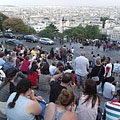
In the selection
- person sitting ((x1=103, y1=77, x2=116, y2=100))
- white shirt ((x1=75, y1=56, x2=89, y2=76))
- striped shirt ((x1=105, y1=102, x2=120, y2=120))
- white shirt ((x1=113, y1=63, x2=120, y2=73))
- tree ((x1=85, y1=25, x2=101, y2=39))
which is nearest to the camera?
striped shirt ((x1=105, y1=102, x2=120, y2=120))

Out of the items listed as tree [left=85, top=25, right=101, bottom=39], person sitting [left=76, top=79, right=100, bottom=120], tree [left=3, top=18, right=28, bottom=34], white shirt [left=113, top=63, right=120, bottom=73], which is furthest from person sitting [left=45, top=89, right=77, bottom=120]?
tree [left=85, top=25, right=101, bottom=39]

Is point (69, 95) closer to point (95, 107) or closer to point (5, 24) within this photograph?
point (95, 107)

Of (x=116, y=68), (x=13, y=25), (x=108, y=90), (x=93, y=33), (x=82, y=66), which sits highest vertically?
(x=82, y=66)

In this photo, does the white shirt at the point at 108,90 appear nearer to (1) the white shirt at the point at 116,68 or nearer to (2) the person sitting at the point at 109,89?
(2) the person sitting at the point at 109,89

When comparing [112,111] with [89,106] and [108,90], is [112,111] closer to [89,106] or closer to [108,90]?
[89,106]

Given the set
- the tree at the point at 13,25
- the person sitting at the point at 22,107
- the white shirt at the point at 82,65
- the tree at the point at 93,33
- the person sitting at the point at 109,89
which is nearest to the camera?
the person sitting at the point at 22,107

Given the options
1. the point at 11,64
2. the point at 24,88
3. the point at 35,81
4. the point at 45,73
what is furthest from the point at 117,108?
the point at 11,64

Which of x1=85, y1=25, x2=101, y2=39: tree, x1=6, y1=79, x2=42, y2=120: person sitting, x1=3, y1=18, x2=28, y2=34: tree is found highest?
x1=6, y1=79, x2=42, y2=120: person sitting

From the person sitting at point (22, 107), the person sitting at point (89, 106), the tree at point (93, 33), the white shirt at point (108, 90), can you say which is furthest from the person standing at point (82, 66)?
the tree at point (93, 33)

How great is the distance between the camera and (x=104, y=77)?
19.3ft

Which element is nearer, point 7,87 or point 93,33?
point 7,87

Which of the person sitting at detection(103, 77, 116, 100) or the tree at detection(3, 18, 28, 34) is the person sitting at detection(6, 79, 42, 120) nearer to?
the person sitting at detection(103, 77, 116, 100)

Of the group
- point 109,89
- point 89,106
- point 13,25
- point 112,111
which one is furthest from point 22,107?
point 13,25

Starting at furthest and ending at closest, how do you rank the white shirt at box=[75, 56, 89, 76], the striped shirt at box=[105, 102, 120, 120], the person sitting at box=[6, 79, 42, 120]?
the white shirt at box=[75, 56, 89, 76] → the striped shirt at box=[105, 102, 120, 120] → the person sitting at box=[6, 79, 42, 120]
